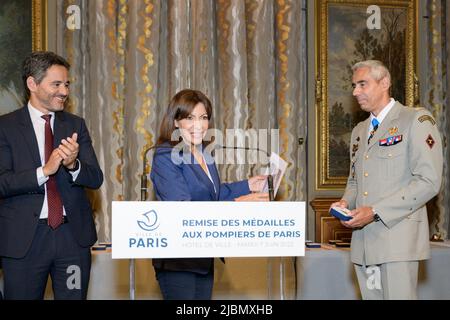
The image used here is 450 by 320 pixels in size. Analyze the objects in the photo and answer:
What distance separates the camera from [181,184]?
246 centimetres

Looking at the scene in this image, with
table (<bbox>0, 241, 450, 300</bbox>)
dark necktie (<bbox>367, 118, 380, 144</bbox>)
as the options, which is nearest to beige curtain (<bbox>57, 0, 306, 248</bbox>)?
table (<bbox>0, 241, 450, 300</bbox>)

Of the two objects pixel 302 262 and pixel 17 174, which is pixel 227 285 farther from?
pixel 17 174

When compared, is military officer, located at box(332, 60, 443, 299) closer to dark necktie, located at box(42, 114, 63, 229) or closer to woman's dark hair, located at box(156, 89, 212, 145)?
woman's dark hair, located at box(156, 89, 212, 145)

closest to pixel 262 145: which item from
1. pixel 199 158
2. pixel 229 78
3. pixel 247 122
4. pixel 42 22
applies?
pixel 247 122

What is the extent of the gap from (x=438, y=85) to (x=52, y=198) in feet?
12.7

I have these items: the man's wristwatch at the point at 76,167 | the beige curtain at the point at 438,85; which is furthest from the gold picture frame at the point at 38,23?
the beige curtain at the point at 438,85

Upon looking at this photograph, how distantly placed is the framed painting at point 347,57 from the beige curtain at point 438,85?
17 centimetres

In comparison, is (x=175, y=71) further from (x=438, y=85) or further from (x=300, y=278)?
(x=438, y=85)

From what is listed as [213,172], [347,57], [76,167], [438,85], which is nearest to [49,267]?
[76,167]

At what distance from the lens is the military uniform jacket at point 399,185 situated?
2750 millimetres

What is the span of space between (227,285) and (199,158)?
143 cm

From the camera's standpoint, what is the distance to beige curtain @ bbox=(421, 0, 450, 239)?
522 centimetres

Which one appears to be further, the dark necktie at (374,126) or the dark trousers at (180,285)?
the dark necktie at (374,126)

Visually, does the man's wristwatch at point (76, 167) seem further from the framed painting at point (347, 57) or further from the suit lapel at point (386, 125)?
the framed painting at point (347, 57)
